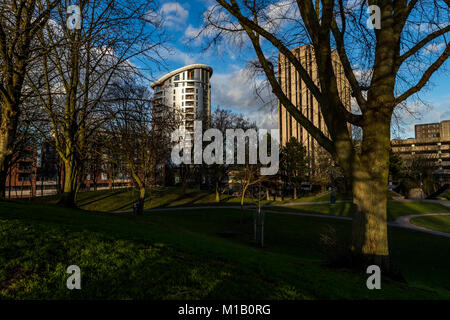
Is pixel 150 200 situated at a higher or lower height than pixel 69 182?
lower

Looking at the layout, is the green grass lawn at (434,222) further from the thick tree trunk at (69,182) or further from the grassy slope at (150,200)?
the thick tree trunk at (69,182)

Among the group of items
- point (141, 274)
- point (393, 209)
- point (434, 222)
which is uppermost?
point (141, 274)

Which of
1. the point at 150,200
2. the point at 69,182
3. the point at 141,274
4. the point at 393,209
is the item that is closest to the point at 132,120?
the point at 69,182

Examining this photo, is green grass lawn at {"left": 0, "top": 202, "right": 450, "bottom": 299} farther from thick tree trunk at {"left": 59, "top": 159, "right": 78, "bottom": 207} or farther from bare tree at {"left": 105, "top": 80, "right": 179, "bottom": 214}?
thick tree trunk at {"left": 59, "top": 159, "right": 78, "bottom": 207}

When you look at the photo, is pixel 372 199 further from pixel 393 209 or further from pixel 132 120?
pixel 393 209

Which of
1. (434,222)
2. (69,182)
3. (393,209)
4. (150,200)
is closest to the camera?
(69,182)

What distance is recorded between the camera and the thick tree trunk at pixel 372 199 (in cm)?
569

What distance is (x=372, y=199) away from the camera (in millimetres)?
5727

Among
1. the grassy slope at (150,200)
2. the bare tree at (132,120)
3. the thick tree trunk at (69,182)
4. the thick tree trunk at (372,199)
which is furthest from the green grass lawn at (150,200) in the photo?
the thick tree trunk at (372,199)

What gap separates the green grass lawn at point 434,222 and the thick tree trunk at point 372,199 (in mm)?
19629

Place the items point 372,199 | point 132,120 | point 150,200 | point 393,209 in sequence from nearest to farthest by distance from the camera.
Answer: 1. point 372,199
2. point 132,120
3. point 393,209
4. point 150,200

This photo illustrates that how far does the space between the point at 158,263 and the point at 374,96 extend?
237 inches

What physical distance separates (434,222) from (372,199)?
24.1 metres

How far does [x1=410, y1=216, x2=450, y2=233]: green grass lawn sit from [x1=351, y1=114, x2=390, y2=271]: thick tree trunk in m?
19.6
